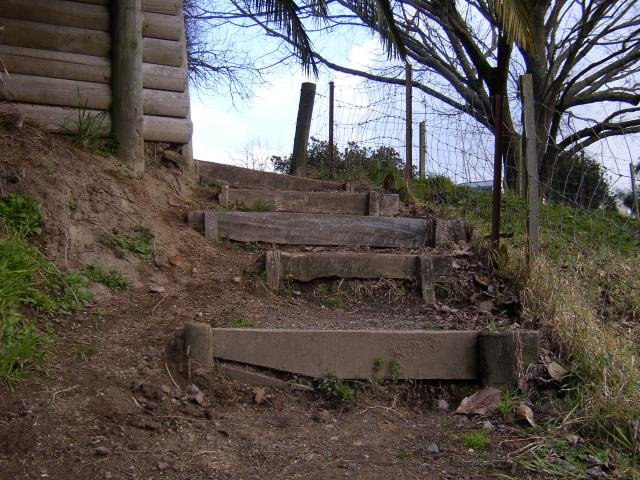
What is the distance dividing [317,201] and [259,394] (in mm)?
2889

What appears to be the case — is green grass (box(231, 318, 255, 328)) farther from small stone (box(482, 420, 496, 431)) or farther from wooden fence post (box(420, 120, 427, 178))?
wooden fence post (box(420, 120, 427, 178))

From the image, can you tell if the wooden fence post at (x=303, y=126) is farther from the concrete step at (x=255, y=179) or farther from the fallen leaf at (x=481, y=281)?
the fallen leaf at (x=481, y=281)

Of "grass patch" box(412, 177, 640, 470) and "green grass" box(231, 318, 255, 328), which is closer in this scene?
"grass patch" box(412, 177, 640, 470)

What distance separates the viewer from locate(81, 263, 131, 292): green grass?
3791 millimetres

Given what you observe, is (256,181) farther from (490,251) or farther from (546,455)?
(546,455)

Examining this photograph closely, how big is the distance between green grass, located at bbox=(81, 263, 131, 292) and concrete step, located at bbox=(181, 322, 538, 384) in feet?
2.78

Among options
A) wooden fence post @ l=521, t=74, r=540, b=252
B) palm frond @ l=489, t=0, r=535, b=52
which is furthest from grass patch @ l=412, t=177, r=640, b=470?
palm frond @ l=489, t=0, r=535, b=52

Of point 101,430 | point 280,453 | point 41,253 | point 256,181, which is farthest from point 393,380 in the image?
point 256,181

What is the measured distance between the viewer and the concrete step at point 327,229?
4820mm

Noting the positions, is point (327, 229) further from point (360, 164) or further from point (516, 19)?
point (360, 164)

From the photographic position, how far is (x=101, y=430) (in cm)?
259

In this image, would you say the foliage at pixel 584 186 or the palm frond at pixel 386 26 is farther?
the palm frond at pixel 386 26

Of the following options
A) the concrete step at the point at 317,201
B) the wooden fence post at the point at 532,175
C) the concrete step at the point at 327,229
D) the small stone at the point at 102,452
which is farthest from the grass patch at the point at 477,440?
the concrete step at the point at 317,201

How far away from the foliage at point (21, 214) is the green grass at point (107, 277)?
1.20ft
